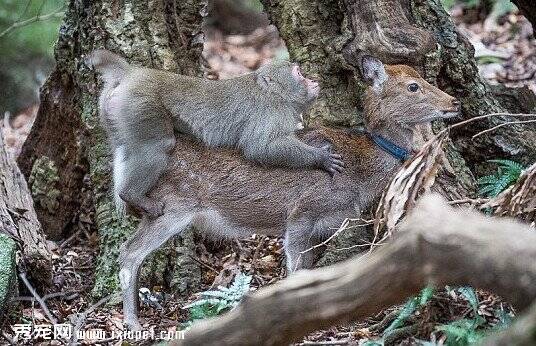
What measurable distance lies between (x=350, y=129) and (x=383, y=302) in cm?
367

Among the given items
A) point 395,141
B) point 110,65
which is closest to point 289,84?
point 395,141

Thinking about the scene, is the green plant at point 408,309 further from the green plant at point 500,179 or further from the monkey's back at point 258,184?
the green plant at point 500,179

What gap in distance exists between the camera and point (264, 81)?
7492mm

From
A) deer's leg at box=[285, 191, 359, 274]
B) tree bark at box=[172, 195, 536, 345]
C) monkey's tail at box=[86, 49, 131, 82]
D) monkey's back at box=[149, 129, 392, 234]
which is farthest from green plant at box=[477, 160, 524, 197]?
tree bark at box=[172, 195, 536, 345]

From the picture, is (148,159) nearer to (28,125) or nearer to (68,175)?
(68,175)

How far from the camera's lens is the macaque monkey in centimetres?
691

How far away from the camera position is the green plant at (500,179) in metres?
7.44

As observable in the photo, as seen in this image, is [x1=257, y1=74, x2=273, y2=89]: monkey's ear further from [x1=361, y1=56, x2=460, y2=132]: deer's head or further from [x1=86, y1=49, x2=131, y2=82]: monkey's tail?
[x1=86, y1=49, x2=131, y2=82]: monkey's tail

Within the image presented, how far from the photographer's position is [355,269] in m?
4.15

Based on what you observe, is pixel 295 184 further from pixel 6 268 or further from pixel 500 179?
pixel 6 268

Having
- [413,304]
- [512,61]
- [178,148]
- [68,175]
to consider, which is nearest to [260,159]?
[178,148]

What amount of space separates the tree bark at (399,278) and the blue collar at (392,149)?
323cm

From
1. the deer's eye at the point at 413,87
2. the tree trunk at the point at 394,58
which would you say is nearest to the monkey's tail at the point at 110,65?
the tree trunk at the point at 394,58

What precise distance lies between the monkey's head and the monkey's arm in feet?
1.24
